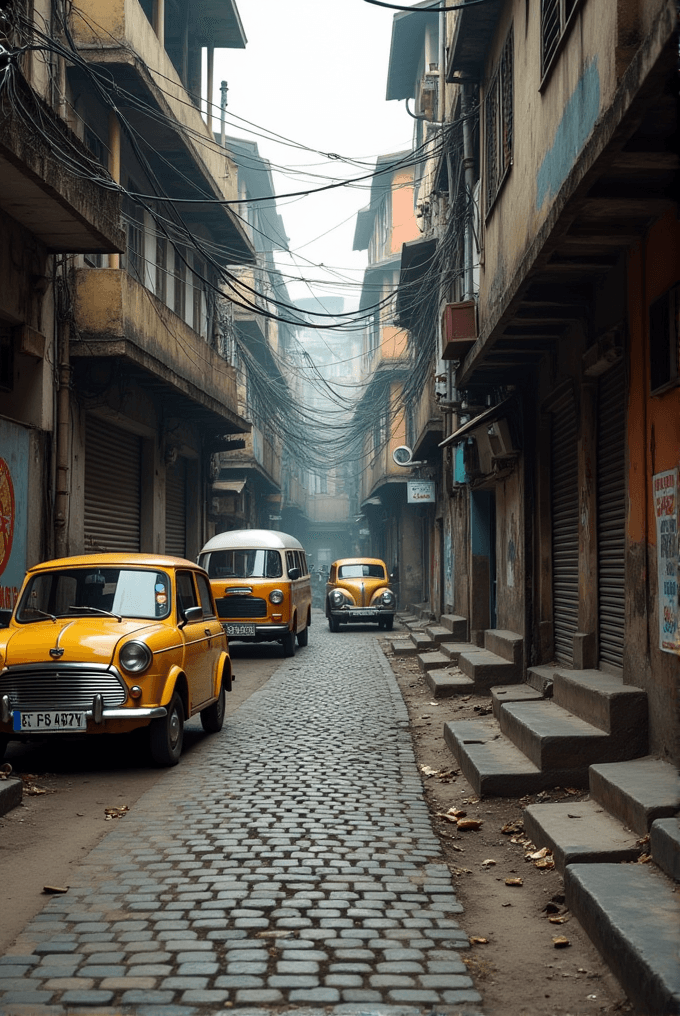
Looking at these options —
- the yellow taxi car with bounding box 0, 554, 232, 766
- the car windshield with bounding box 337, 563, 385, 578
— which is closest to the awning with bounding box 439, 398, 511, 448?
the yellow taxi car with bounding box 0, 554, 232, 766

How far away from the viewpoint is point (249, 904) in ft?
15.5

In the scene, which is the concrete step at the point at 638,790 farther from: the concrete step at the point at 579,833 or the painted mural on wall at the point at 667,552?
the painted mural on wall at the point at 667,552

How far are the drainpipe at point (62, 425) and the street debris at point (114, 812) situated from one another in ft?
22.0

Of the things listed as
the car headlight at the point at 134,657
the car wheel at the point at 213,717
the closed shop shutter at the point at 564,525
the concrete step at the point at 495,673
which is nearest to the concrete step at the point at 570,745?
the car headlight at the point at 134,657

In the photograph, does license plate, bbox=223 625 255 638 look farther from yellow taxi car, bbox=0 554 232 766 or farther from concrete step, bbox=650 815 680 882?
concrete step, bbox=650 815 680 882

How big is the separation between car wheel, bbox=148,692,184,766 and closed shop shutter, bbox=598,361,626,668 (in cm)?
367

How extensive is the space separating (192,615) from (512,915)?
4863mm

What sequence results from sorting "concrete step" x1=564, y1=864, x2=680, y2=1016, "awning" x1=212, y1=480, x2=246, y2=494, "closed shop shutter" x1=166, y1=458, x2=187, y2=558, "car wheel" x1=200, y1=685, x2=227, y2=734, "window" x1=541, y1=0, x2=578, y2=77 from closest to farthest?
"concrete step" x1=564, y1=864, x2=680, y2=1016 → "window" x1=541, y1=0, x2=578, y2=77 → "car wheel" x1=200, y1=685, x2=227, y2=734 → "closed shop shutter" x1=166, y1=458, x2=187, y2=558 → "awning" x1=212, y1=480, x2=246, y2=494

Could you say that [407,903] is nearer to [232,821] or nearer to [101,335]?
[232,821]

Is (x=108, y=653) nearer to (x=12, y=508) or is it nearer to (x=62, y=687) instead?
(x=62, y=687)

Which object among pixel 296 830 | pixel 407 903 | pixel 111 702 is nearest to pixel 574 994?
pixel 407 903

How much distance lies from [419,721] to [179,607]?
3243 millimetres

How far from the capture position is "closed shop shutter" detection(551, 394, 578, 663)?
10695 mm

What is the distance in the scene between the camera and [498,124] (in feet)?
37.9
